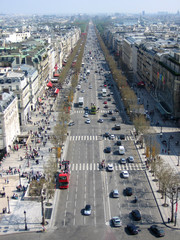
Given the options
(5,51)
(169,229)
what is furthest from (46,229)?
(5,51)

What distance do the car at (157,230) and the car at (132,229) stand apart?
2.21 metres

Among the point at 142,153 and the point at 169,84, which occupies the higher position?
the point at 169,84

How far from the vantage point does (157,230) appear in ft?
164

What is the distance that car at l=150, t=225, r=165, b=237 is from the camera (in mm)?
49625

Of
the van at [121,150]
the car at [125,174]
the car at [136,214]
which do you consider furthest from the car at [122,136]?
the car at [136,214]

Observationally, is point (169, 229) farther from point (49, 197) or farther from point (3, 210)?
point (3, 210)

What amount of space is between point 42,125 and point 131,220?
5392cm

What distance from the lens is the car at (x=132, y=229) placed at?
50.1m

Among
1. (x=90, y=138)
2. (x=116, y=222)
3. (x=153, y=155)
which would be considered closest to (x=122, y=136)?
(x=90, y=138)

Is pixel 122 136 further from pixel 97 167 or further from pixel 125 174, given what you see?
pixel 125 174

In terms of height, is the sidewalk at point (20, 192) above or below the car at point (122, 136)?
below

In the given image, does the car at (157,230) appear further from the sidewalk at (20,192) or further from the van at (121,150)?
the van at (121,150)

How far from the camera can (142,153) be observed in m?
82.0

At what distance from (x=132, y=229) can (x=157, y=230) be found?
3.40 meters
